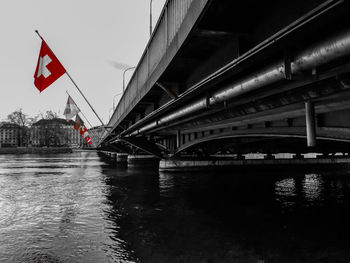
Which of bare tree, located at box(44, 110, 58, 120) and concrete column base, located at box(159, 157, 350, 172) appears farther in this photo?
bare tree, located at box(44, 110, 58, 120)

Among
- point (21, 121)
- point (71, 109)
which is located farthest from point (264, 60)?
point (21, 121)

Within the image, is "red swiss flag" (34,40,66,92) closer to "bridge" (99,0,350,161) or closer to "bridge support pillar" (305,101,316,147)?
"bridge" (99,0,350,161)

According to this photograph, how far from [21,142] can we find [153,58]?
10601cm

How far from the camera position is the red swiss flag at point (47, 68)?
10.8m

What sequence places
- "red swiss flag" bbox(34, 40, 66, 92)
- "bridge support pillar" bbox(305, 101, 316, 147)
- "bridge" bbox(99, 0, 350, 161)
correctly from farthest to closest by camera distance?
"red swiss flag" bbox(34, 40, 66, 92)
"bridge support pillar" bbox(305, 101, 316, 147)
"bridge" bbox(99, 0, 350, 161)

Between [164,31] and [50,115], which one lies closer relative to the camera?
[164,31]

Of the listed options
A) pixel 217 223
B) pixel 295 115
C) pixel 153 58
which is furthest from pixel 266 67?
pixel 153 58

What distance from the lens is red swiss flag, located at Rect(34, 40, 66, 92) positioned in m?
10.8

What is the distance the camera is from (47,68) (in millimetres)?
10883

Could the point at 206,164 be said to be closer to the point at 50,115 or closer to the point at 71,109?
the point at 71,109

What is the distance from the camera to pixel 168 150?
26.4 metres

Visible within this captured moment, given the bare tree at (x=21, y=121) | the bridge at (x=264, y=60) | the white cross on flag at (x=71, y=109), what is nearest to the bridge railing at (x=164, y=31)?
the bridge at (x=264, y=60)

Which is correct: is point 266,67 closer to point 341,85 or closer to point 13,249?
point 341,85

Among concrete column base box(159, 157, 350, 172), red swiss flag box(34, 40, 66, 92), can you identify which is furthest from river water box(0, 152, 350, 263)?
concrete column base box(159, 157, 350, 172)
